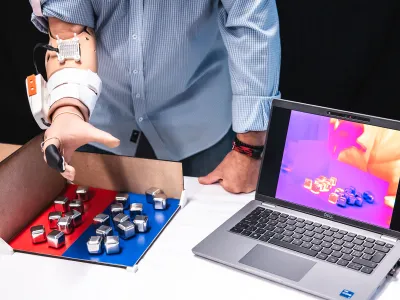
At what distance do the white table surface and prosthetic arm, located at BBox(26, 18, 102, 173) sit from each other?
30cm

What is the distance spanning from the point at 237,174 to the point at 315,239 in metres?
0.28

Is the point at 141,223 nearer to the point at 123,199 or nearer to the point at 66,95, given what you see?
the point at 123,199

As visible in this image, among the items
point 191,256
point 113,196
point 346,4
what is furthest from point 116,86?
point 346,4

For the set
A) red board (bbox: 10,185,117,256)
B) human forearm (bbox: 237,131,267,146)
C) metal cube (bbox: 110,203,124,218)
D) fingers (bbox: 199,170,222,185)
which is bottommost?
red board (bbox: 10,185,117,256)

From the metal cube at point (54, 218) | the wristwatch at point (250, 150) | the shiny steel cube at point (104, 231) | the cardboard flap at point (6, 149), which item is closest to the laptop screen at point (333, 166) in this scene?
the wristwatch at point (250, 150)

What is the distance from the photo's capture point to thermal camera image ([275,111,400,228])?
1028 mm

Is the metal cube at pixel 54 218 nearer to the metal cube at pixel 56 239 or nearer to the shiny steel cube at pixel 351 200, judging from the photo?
the metal cube at pixel 56 239

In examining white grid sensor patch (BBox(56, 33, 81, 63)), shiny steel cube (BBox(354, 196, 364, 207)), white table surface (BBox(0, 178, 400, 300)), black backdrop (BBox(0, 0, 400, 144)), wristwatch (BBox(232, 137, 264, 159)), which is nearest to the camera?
white table surface (BBox(0, 178, 400, 300))

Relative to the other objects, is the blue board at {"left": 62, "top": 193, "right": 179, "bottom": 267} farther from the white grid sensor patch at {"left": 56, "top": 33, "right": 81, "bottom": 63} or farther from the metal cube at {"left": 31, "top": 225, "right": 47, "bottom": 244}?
the white grid sensor patch at {"left": 56, "top": 33, "right": 81, "bottom": 63}

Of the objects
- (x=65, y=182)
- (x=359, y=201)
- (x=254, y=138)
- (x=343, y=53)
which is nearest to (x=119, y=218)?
(x=65, y=182)

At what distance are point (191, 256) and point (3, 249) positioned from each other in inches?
14.7

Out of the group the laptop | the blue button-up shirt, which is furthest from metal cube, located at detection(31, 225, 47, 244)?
the blue button-up shirt

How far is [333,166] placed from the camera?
1.08 meters

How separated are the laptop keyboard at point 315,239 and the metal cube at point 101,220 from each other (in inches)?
10.3
